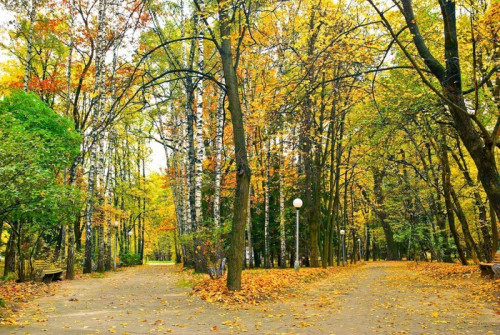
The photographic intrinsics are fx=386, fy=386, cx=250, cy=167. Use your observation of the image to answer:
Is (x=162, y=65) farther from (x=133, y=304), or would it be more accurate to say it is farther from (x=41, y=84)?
(x=133, y=304)

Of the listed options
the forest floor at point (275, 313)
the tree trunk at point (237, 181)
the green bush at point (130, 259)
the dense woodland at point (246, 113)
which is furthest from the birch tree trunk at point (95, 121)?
the green bush at point (130, 259)

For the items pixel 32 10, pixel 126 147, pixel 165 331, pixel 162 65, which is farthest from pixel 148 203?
pixel 165 331

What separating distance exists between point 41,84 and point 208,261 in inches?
509

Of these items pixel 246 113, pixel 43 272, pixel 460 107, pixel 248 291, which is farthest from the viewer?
pixel 246 113

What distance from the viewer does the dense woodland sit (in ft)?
26.7

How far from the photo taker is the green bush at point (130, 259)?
104ft

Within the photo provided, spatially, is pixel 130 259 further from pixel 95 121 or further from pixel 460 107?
pixel 460 107

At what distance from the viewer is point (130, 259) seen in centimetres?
3272

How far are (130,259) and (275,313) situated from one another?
27.9m

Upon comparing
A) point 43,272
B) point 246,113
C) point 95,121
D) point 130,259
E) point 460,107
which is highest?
point 246,113

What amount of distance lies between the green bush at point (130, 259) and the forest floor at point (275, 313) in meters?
22.2

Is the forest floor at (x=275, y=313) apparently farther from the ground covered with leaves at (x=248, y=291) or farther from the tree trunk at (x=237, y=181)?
the tree trunk at (x=237, y=181)

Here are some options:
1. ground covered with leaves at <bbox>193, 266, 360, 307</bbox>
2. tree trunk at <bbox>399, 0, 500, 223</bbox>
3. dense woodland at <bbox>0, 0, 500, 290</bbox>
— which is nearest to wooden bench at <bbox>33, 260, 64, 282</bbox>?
dense woodland at <bbox>0, 0, 500, 290</bbox>

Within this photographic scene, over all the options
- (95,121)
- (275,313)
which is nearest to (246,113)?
(95,121)
